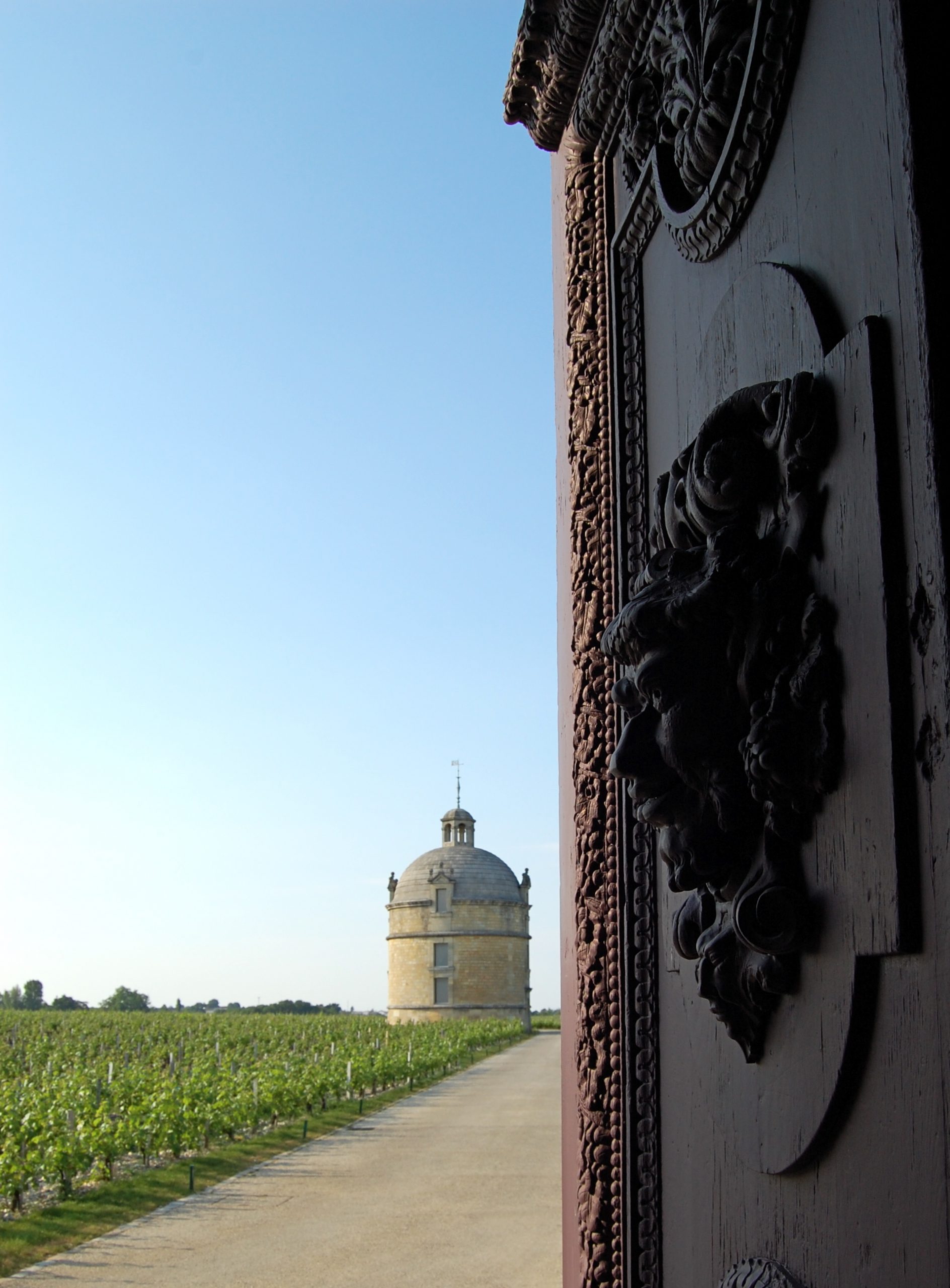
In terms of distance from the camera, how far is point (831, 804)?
→ 1.11m

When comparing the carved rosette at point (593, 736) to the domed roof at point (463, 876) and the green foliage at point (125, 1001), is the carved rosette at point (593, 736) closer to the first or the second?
the domed roof at point (463, 876)

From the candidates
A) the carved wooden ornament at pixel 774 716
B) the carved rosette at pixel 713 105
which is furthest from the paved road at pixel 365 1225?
the carved rosette at pixel 713 105

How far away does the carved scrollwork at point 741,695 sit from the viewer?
44.9 inches

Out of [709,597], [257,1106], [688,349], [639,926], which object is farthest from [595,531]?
[257,1106]

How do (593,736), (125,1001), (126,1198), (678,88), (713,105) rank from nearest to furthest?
(713,105) < (678,88) < (593,736) < (126,1198) < (125,1001)

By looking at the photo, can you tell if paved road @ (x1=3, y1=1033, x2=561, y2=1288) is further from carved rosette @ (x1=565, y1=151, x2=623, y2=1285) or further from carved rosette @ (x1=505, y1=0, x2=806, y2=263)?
carved rosette @ (x1=505, y1=0, x2=806, y2=263)

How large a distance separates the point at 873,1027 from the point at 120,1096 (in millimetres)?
17328

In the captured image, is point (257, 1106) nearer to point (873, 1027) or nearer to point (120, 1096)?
point (120, 1096)

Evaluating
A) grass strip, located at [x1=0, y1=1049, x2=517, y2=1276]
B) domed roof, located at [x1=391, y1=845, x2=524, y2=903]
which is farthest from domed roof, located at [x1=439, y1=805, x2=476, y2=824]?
grass strip, located at [x1=0, y1=1049, x2=517, y2=1276]

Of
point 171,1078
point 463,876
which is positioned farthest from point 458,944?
point 171,1078

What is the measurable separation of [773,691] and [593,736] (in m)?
0.87

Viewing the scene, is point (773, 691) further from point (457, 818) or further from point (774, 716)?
point (457, 818)

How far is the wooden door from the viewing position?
3.22 ft

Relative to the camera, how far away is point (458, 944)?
52.8 meters
